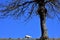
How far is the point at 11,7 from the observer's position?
12320mm

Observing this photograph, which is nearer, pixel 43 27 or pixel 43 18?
pixel 43 27

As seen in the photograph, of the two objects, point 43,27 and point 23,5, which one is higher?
point 23,5

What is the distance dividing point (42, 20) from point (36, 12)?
0.62 m

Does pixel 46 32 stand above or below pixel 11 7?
below

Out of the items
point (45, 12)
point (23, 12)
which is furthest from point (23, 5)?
point (45, 12)

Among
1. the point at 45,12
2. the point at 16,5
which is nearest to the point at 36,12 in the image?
the point at 45,12

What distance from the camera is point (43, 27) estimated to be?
12.7 metres

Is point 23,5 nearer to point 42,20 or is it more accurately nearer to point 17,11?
point 17,11

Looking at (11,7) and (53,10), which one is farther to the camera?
(53,10)

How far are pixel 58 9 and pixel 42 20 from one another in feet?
3.77

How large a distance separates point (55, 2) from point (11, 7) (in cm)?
257

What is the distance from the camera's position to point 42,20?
12852mm

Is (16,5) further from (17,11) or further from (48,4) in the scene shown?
(48,4)

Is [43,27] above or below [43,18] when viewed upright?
below
